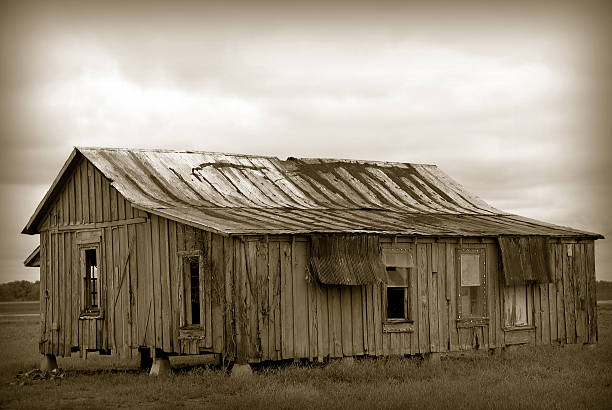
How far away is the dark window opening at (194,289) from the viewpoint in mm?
23641

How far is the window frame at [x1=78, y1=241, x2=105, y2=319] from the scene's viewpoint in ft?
84.9

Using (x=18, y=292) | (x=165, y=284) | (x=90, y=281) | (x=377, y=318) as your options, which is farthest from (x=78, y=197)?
(x=18, y=292)

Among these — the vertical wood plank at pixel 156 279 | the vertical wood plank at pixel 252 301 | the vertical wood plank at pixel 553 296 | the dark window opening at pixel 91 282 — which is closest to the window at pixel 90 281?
the dark window opening at pixel 91 282

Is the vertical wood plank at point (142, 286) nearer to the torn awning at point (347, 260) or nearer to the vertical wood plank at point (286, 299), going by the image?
the vertical wood plank at point (286, 299)

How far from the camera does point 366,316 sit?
24.5 m

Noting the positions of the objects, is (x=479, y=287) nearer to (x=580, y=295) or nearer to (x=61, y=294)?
(x=580, y=295)

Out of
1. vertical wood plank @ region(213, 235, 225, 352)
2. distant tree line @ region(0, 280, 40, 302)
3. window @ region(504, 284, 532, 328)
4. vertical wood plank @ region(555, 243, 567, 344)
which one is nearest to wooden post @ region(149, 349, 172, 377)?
vertical wood plank @ region(213, 235, 225, 352)

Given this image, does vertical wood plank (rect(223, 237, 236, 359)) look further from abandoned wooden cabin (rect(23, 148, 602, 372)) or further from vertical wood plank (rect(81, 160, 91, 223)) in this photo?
vertical wood plank (rect(81, 160, 91, 223))

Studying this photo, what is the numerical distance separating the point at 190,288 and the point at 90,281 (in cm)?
431

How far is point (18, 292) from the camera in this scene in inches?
3332

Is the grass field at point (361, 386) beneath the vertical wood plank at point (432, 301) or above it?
beneath

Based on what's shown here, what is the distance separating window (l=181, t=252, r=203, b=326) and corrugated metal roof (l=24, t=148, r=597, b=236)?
1.03 metres

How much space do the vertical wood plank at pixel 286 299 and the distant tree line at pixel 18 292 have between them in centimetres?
6332

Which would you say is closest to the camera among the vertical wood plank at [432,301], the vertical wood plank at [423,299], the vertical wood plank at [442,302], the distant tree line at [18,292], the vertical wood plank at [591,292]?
the vertical wood plank at [423,299]
